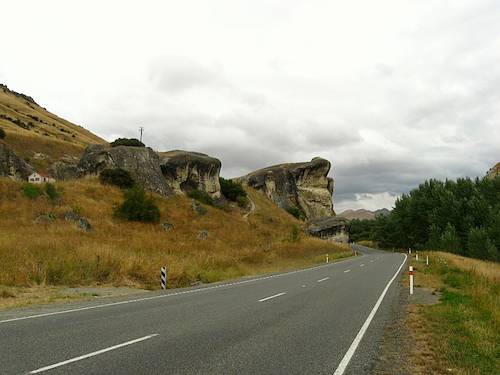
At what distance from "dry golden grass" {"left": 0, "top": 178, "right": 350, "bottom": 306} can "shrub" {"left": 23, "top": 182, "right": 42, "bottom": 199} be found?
53 centimetres

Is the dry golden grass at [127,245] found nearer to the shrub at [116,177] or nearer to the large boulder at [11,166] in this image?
the shrub at [116,177]

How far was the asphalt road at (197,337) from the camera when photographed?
5.81m

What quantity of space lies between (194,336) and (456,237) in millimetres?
55844

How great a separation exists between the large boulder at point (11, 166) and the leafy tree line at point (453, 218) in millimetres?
52900

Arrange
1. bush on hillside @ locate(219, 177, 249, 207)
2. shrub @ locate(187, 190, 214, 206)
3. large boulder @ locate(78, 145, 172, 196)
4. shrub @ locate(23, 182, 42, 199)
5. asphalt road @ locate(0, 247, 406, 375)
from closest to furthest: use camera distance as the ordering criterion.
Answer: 1. asphalt road @ locate(0, 247, 406, 375)
2. shrub @ locate(23, 182, 42, 199)
3. large boulder @ locate(78, 145, 172, 196)
4. shrub @ locate(187, 190, 214, 206)
5. bush on hillside @ locate(219, 177, 249, 207)

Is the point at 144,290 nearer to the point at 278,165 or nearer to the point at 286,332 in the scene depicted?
the point at 286,332

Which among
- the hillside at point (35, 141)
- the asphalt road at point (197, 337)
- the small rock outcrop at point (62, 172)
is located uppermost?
the hillside at point (35, 141)

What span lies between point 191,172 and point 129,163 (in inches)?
381

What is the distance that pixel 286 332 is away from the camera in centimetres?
822

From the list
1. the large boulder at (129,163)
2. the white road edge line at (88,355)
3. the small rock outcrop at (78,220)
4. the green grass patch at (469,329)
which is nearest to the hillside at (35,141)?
the large boulder at (129,163)

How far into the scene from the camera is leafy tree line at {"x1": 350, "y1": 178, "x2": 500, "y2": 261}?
163 ft

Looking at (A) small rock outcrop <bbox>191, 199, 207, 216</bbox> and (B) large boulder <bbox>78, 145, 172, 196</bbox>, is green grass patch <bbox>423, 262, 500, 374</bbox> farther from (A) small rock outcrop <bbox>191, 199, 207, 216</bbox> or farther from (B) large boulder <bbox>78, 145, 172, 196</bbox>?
(B) large boulder <bbox>78, 145, 172, 196</bbox>

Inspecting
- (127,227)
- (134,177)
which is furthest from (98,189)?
(127,227)

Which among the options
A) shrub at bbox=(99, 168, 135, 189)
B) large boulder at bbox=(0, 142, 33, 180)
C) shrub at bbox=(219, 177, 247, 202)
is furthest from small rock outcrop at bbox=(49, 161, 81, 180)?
shrub at bbox=(219, 177, 247, 202)
